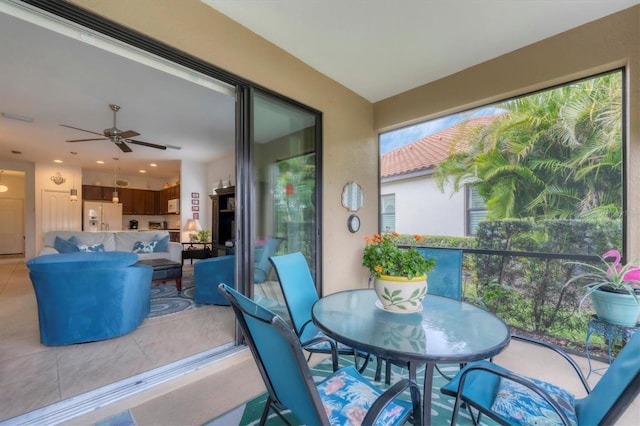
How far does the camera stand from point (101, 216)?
814 cm

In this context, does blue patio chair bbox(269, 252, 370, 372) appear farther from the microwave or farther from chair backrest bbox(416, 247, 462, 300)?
the microwave

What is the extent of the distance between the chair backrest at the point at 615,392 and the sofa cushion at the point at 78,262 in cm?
332

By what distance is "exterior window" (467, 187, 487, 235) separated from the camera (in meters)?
3.22

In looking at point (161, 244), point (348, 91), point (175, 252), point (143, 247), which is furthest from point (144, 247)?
point (348, 91)

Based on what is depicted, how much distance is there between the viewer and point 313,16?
→ 2.29m

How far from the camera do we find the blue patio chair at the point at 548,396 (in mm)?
849

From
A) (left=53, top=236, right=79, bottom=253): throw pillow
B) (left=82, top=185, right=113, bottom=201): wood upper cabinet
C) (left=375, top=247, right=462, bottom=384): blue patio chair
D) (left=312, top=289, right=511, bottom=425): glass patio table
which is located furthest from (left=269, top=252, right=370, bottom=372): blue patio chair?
(left=82, top=185, right=113, bottom=201): wood upper cabinet

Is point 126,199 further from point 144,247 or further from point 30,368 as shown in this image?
point 30,368

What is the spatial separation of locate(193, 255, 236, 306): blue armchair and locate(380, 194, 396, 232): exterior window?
2.32 metres

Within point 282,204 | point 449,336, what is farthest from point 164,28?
point 449,336

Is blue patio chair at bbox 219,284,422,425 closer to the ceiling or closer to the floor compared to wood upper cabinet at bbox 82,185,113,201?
closer to the floor

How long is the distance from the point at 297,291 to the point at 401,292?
2.64 ft

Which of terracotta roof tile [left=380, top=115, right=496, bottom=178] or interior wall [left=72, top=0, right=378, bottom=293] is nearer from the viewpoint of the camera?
interior wall [left=72, top=0, right=378, bottom=293]

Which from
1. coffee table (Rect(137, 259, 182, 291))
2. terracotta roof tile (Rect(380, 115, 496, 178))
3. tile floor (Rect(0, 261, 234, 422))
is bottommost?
tile floor (Rect(0, 261, 234, 422))
